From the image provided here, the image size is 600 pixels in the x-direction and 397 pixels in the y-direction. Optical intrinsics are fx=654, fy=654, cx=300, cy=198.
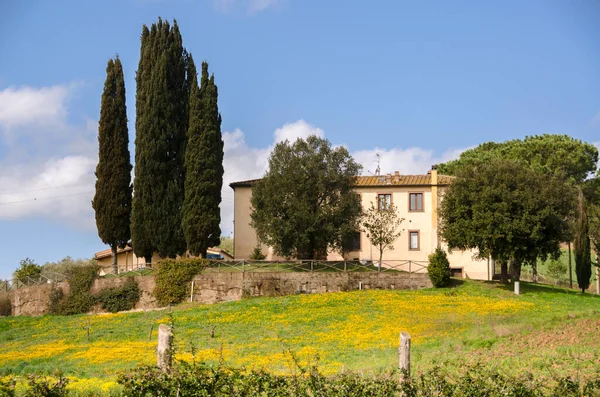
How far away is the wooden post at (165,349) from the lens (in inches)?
462

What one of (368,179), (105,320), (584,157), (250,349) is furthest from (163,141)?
(584,157)

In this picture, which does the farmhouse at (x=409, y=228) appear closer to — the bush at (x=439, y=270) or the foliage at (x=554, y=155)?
the bush at (x=439, y=270)

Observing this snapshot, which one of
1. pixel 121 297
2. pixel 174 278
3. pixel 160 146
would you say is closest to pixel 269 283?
pixel 174 278

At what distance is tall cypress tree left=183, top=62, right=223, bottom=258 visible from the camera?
143ft

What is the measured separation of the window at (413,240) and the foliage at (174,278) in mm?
17318

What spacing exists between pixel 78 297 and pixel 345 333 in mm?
20488

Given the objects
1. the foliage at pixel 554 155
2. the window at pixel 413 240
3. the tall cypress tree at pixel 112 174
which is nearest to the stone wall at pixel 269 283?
the tall cypress tree at pixel 112 174

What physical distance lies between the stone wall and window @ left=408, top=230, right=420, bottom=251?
876 centimetres

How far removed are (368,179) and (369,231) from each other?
23.2 ft

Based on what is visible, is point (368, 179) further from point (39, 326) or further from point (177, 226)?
point (39, 326)

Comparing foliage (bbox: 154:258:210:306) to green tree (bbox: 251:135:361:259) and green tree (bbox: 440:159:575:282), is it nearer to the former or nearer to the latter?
green tree (bbox: 251:135:361:259)

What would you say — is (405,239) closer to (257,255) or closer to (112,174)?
(257,255)

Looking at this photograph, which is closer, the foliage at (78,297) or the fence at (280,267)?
the foliage at (78,297)

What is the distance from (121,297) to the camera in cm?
4072
